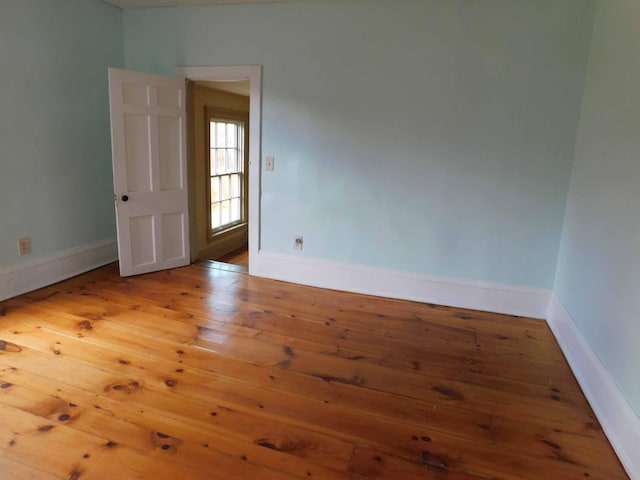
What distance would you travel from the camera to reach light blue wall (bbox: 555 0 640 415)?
212 centimetres

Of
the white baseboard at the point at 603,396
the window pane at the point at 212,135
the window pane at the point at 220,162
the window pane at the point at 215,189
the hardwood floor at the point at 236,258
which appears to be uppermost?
the window pane at the point at 212,135

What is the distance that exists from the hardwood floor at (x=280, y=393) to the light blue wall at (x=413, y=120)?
2.19ft

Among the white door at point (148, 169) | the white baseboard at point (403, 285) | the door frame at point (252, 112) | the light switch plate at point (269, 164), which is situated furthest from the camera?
the light switch plate at point (269, 164)

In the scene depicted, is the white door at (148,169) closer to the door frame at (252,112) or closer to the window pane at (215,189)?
the door frame at (252,112)

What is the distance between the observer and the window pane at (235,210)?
6402 mm

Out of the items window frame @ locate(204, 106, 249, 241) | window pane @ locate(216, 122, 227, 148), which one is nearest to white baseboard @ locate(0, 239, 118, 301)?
window frame @ locate(204, 106, 249, 241)

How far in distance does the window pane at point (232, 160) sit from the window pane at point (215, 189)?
0.99 feet

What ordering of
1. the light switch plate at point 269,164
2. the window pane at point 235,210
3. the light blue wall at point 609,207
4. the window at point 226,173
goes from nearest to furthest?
the light blue wall at point 609,207, the light switch plate at point 269,164, the window at point 226,173, the window pane at point 235,210

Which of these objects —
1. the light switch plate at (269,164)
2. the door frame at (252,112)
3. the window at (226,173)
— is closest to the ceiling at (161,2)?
the door frame at (252,112)

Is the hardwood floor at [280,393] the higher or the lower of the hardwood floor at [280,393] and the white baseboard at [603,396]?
the lower

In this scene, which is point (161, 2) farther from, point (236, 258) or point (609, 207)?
point (609, 207)

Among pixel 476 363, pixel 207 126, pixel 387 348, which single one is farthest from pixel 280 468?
pixel 207 126

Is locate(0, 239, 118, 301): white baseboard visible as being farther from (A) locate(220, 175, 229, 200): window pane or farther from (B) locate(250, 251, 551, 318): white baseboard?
(A) locate(220, 175, 229, 200): window pane

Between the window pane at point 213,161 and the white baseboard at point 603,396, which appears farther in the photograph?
the window pane at point 213,161
